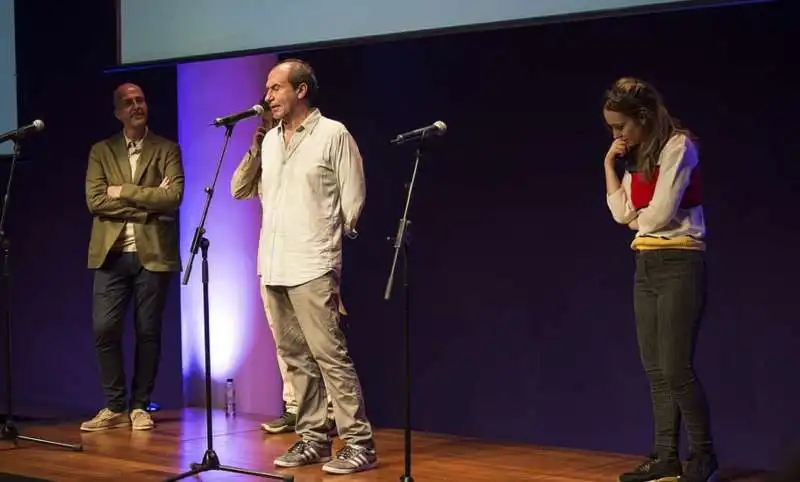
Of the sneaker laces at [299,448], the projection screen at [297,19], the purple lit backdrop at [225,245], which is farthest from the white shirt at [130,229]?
the sneaker laces at [299,448]

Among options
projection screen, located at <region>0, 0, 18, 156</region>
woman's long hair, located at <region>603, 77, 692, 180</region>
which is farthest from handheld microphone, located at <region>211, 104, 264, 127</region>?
projection screen, located at <region>0, 0, 18, 156</region>

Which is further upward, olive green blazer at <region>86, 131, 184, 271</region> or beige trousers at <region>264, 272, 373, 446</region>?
olive green blazer at <region>86, 131, 184, 271</region>

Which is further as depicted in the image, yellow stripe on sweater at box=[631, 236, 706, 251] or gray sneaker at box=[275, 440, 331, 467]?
gray sneaker at box=[275, 440, 331, 467]

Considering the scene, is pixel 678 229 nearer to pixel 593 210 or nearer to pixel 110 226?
pixel 593 210

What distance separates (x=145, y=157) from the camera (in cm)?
525

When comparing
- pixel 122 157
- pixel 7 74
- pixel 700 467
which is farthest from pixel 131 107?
pixel 700 467

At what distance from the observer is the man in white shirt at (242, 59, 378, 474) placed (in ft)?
12.8

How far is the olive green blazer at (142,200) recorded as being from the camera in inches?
202

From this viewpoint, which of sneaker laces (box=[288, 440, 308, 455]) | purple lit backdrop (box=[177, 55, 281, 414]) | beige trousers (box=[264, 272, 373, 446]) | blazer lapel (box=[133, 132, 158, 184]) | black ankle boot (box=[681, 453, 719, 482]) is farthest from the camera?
purple lit backdrop (box=[177, 55, 281, 414])

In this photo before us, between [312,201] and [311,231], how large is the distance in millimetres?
112

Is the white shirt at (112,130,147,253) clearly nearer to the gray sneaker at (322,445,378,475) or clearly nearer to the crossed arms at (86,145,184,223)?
the crossed arms at (86,145,184,223)

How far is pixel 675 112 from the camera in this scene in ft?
13.9

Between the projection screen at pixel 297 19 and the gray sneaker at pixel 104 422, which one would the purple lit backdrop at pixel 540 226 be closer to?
the projection screen at pixel 297 19

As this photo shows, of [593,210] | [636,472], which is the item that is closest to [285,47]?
[593,210]
